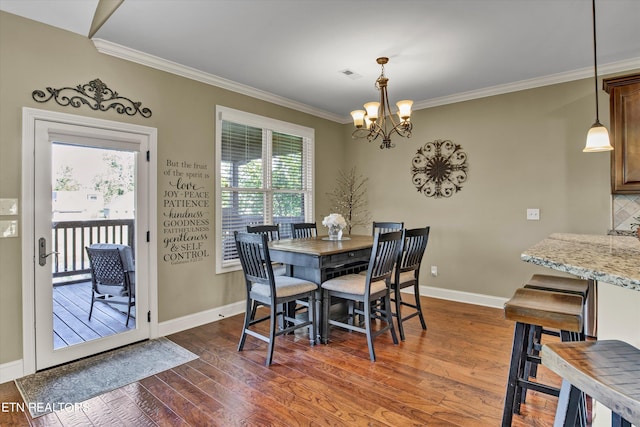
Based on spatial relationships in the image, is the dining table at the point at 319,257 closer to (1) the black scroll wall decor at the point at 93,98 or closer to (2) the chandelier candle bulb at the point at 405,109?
(2) the chandelier candle bulb at the point at 405,109

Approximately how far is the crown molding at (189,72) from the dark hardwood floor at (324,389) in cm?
262

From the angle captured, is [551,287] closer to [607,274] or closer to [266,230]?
[607,274]

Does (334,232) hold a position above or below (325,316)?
above

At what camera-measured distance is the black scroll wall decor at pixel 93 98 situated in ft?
8.80

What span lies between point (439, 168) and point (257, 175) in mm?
2408

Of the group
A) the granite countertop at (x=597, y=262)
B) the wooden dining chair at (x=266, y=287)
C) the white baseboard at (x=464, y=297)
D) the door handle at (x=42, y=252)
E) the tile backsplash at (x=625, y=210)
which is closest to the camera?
the granite countertop at (x=597, y=262)

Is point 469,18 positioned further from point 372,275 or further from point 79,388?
point 79,388

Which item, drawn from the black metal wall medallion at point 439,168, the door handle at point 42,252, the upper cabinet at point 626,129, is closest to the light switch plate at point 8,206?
the door handle at point 42,252

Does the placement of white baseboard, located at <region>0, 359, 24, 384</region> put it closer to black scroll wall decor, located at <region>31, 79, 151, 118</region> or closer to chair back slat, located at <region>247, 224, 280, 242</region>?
black scroll wall decor, located at <region>31, 79, 151, 118</region>

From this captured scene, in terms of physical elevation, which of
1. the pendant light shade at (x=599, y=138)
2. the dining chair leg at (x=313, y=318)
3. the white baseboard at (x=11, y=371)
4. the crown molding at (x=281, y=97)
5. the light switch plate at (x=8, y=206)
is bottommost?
the white baseboard at (x=11, y=371)

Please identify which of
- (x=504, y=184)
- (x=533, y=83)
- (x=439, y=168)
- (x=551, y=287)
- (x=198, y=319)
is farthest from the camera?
(x=439, y=168)

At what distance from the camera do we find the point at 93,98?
114 inches

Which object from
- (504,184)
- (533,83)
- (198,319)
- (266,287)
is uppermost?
(533,83)

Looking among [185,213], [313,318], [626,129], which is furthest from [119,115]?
[626,129]
